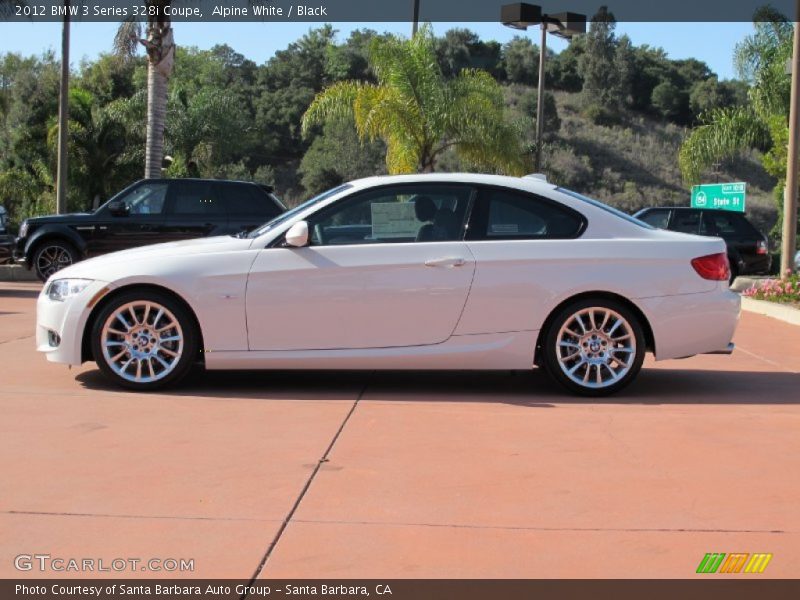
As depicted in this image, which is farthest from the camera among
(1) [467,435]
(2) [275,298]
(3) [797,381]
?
(3) [797,381]

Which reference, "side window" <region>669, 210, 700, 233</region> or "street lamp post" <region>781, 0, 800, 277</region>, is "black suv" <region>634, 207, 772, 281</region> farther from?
"street lamp post" <region>781, 0, 800, 277</region>

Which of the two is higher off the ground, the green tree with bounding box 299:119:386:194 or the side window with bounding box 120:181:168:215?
the green tree with bounding box 299:119:386:194

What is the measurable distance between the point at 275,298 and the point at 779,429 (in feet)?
11.1

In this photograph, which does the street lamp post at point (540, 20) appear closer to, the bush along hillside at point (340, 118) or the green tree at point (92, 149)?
the bush along hillside at point (340, 118)

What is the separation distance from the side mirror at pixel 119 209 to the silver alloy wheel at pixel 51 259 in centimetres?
102

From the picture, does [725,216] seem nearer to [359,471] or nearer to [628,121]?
[359,471]

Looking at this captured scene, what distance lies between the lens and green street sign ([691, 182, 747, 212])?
98.8ft

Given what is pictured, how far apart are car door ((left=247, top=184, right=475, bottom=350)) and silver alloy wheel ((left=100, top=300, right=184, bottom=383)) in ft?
1.87

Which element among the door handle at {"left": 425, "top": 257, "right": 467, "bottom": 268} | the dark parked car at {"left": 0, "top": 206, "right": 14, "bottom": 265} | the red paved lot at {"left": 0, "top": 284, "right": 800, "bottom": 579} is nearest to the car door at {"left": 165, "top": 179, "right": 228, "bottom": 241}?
the dark parked car at {"left": 0, "top": 206, "right": 14, "bottom": 265}

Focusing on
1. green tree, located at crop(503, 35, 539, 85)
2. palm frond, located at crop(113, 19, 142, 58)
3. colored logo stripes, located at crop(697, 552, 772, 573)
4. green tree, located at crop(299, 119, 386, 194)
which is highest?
green tree, located at crop(503, 35, 539, 85)

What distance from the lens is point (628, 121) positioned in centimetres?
7075

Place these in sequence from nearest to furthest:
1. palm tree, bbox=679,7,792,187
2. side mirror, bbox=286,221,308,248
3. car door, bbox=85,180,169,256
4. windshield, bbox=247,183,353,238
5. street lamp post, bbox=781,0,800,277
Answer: side mirror, bbox=286,221,308,248 → windshield, bbox=247,183,353,238 → car door, bbox=85,180,169,256 → street lamp post, bbox=781,0,800,277 → palm tree, bbox=679,7,792,187

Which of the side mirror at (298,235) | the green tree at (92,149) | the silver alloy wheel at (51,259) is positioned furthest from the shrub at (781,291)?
the green tree at (92,149)
